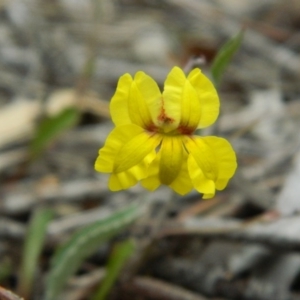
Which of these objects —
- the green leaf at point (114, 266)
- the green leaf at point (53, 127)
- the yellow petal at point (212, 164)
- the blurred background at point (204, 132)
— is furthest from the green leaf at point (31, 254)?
the yellow petal at point (212, 164)

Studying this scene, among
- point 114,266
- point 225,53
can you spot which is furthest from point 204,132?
point 114,266

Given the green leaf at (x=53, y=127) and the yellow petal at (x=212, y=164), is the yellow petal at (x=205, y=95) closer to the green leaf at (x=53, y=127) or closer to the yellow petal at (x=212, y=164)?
the yellow petal at (x=212, y=164)

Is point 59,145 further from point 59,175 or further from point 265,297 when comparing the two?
point 265,297

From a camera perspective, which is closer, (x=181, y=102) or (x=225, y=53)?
(x=181, y=102)

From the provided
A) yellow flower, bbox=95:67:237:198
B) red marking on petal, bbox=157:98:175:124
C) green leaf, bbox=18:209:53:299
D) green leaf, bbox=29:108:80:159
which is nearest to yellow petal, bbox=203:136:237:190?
yellow flower, bbox=95:67:237:198

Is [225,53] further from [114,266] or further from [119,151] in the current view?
[114,266]

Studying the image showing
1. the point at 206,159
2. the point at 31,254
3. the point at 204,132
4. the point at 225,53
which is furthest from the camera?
the point at 204,132
